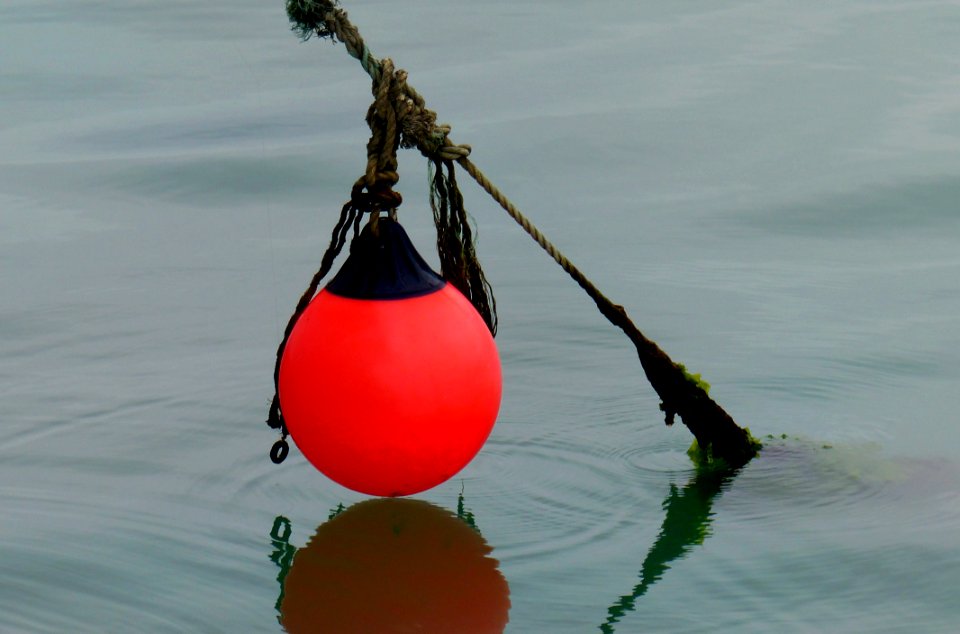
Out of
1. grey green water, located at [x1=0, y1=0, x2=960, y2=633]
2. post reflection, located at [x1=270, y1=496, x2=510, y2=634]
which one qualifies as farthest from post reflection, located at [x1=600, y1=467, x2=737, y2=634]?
post reflection, located at [x1=270, y1=496, x2=510, y2=634]

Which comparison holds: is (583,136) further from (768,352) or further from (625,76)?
(768,352)

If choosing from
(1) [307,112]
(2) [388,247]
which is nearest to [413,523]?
(2) [388,247]

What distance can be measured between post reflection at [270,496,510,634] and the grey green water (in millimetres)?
15

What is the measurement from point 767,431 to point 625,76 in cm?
359

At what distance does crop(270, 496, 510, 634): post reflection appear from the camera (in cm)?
268

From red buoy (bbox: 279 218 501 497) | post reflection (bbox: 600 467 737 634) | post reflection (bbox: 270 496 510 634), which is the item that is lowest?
post reflection (bbox: 270 496 510 634)

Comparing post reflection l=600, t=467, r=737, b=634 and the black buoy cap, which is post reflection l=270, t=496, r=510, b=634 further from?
the black buoy cap

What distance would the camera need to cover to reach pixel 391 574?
2.84 m

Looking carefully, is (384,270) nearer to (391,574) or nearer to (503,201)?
(503,201)

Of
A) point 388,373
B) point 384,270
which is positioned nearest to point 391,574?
point 388,373

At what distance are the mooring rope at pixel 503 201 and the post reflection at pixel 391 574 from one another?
0.54 m

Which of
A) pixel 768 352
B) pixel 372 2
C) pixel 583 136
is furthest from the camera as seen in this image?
pixel 372 2

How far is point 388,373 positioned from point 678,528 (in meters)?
0.83

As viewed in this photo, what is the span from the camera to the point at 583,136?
19.8 ft
